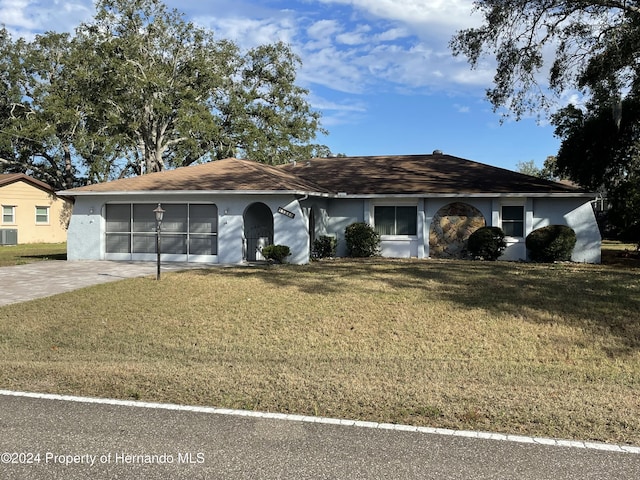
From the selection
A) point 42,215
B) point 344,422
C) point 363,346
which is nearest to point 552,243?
point 363,346

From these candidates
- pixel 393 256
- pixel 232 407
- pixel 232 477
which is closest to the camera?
pixel 232 477

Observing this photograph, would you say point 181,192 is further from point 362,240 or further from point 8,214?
point 8,214

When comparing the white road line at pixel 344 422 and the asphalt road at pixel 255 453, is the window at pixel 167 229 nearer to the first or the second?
the white road line at pixel 344 422

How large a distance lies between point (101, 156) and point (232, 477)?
3701 cm

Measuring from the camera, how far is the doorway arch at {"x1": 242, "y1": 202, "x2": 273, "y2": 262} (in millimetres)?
18578

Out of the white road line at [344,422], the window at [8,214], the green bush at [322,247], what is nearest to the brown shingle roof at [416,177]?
the green bush at [322,247]

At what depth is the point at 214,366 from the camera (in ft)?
22.1

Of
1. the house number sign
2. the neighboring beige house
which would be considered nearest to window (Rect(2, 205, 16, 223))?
the neighboring beige house

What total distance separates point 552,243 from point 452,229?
3399 millimetres

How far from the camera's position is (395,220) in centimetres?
1998

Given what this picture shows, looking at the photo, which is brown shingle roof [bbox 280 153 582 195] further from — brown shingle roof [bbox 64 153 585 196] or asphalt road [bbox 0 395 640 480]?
asphalt road [bbox 0 395 640 480]

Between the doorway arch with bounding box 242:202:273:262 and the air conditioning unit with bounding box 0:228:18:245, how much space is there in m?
18.8

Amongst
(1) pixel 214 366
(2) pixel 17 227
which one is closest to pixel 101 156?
(2) pixel 17 227

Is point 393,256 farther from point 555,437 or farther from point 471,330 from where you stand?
point 555,437
